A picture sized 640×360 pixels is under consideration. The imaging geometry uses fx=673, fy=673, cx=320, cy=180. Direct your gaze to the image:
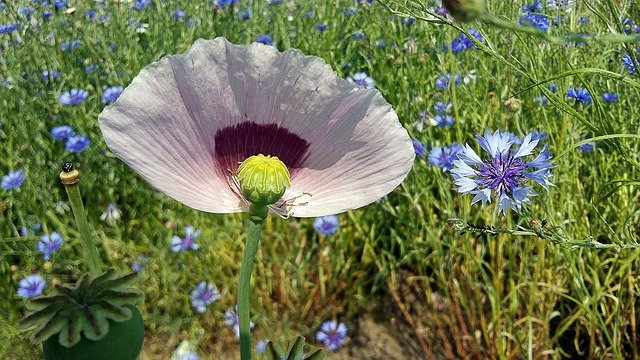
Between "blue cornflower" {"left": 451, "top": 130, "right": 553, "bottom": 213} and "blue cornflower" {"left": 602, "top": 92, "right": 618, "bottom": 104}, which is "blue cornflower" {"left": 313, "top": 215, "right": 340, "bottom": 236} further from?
"blue cornflower" {"left": 451, "top": 130, "right": 553, "bottom": 213}

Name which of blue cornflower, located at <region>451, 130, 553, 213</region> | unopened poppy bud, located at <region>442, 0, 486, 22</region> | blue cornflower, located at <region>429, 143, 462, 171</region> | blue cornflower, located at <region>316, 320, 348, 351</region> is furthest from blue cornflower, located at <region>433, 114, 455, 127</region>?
unopened poppy bud, located at <region>442, 0, 486, 22</region>

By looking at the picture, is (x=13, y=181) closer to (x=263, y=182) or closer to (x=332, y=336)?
(x=332, y=336)

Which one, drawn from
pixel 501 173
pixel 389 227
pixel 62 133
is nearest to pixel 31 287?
pixel 62 133

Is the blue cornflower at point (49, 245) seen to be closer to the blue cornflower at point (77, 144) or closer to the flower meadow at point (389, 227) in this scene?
the flower meadow at point (389, 227)

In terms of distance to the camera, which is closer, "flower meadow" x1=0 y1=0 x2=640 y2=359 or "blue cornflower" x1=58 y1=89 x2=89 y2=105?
"flower meadow" x1=0 y1=0 x2=640 y2=359

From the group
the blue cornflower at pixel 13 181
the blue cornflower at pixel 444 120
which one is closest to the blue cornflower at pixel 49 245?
the blue cornflower at pixel 13 181

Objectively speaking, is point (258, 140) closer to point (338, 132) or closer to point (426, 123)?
point (338, 132)

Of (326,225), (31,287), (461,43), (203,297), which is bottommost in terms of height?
(31,287)
